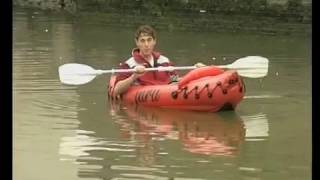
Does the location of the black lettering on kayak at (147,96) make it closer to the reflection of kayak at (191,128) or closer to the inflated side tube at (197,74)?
the reflection of kayak at (191,128)

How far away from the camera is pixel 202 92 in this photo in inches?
335

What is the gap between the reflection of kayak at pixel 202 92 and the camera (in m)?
8.41

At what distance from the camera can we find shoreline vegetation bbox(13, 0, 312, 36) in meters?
19.8

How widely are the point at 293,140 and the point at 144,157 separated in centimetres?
165

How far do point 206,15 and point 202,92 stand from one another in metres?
12.9

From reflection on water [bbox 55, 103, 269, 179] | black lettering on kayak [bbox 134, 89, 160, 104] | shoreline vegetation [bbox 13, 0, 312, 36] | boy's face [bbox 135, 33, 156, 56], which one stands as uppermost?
shoreline vegetation [bbox 13, 0, 312, 36]

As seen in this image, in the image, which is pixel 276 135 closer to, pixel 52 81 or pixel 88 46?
pixel 52 81

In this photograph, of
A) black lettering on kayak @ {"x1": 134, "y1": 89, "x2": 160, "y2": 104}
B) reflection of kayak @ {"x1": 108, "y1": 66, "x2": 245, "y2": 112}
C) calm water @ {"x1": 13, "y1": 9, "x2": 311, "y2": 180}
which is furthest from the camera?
black lettering on kayak @ {"x1": 134, "y1": 89, "x2": 160, "y2": 104}

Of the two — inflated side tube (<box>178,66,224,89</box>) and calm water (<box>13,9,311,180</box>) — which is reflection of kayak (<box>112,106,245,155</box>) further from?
inflated side tube (<box>178,66,224,89</box>)

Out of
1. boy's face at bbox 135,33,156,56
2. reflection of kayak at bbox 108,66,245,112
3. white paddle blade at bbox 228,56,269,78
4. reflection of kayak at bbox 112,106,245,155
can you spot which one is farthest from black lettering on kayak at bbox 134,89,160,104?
white paddle blade at bbox 228,56,269,78

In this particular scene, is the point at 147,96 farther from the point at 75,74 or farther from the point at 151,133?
the point at 151,133

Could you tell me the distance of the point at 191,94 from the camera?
8.59 meters

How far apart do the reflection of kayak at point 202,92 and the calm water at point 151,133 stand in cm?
13
